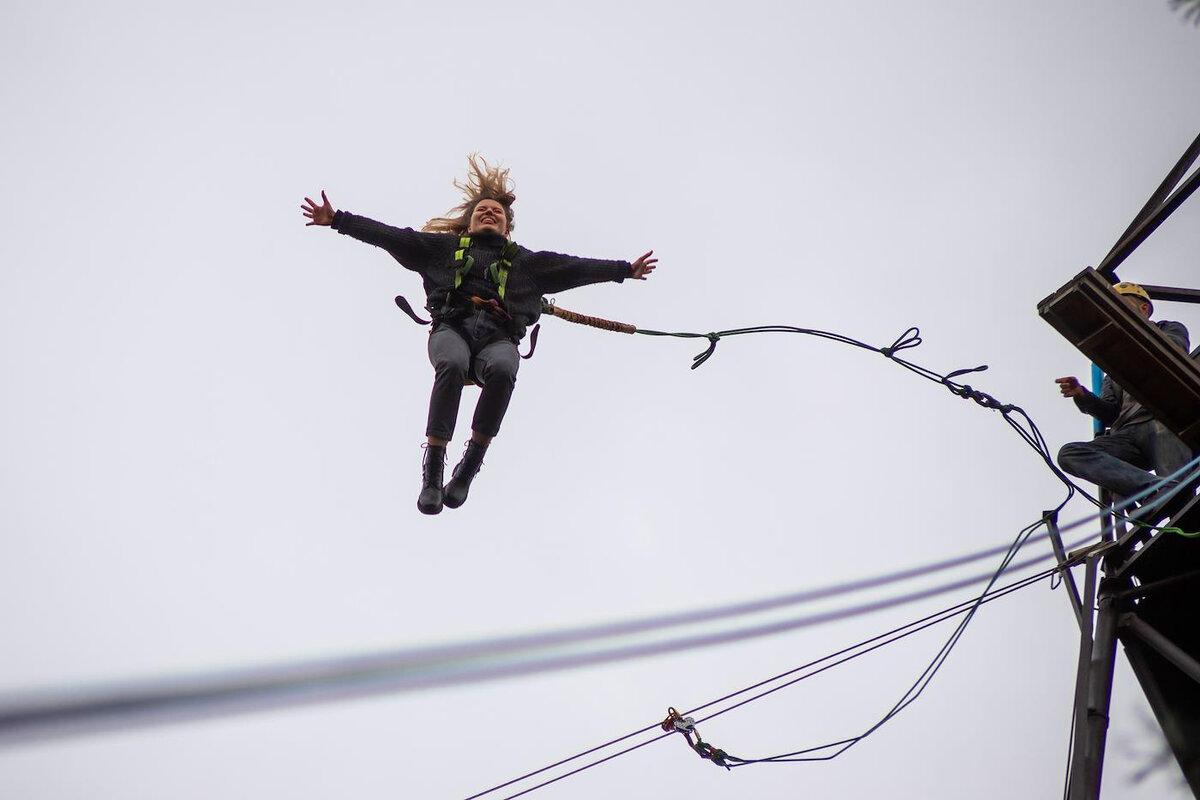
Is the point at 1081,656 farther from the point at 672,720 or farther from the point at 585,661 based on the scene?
the point at 585,661

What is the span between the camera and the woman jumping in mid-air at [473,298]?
520 centimetres

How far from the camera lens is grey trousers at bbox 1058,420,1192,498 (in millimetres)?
4930

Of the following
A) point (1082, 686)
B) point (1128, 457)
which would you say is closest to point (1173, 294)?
point (1128, 457)

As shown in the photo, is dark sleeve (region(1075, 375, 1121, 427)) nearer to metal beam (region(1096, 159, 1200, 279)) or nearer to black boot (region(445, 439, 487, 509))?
metal beam (region(1096, 159, 1200, 279))

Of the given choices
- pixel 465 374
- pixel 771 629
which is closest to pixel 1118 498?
pixel 771 629

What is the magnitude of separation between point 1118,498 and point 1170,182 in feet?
5.02

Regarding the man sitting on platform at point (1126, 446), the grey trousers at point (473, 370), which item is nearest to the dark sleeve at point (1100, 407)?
the man sitting on platform at point (1126, 446)

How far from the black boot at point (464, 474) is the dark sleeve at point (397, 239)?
0.99 m

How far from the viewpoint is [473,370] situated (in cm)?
531

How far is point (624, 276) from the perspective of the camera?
226 inches

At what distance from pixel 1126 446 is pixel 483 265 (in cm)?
340

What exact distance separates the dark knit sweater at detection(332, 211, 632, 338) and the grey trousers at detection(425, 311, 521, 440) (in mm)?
166

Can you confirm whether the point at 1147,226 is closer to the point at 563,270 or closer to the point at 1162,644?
the point at 1162,644

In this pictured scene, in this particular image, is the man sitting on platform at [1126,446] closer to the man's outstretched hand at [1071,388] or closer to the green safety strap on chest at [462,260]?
the man's outstretched hand at [1071,388]
